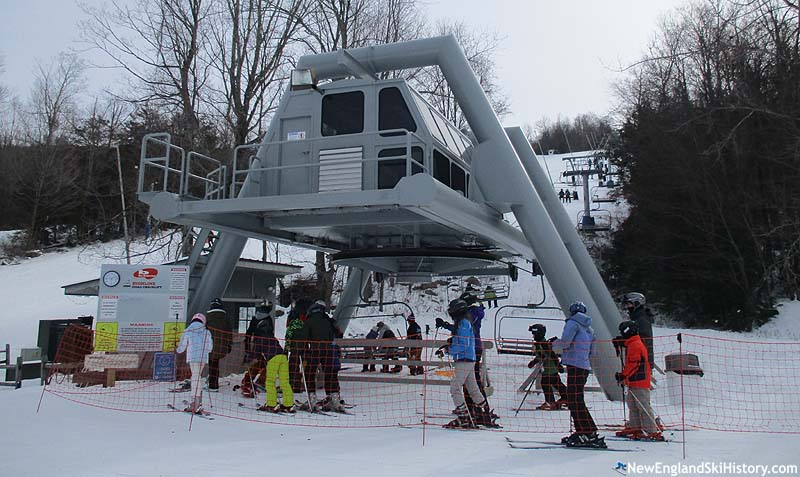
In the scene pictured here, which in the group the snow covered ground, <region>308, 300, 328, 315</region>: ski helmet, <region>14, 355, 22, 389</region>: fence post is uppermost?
<region>308, 300, 328, 315</region>: ski helmet

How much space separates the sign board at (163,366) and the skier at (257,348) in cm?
141

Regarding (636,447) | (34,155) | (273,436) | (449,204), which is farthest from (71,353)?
(34,155)

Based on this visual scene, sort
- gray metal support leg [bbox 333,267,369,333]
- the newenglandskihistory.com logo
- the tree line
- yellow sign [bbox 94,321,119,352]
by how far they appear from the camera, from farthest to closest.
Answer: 1. the tree line
2. gray metal support leg [bbox 333,267,369,333]
3. yellow sign [bbox 94,321,119,352]
4. the newenglandskihistory.com logo

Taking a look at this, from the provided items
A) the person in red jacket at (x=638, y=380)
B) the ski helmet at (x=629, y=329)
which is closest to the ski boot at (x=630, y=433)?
the person in red jacket at (x=638, y=380)

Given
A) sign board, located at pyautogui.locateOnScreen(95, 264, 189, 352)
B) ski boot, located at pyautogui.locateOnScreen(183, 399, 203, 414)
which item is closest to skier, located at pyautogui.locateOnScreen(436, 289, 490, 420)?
ski boot, located at pyautogui.locateOnScreen(183, 399, 203, 414)

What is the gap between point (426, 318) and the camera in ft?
90.0

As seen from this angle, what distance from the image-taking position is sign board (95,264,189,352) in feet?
37.6

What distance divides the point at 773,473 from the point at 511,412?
4281mm

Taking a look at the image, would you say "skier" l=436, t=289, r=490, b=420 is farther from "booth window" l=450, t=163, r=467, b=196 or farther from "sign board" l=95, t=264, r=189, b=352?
"sign board" l=95, t=264, r=189, b=352

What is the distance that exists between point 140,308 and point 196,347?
11.1 feet

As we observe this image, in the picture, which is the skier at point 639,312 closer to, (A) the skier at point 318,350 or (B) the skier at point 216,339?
(A) the skier at point 318,350

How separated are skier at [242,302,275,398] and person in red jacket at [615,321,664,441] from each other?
5640mm

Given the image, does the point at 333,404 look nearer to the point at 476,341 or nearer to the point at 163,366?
the point at 476,341

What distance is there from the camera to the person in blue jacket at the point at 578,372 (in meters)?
6.93
